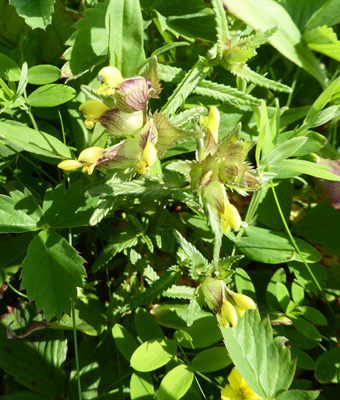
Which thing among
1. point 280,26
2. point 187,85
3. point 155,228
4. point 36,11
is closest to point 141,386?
point 155,228

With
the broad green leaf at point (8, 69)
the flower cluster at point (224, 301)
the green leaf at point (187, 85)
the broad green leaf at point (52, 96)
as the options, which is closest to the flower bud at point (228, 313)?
the flower cluster at point (224, 301)

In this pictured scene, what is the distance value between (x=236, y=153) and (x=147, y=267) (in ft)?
1.71

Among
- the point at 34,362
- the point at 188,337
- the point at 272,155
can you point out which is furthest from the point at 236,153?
the point at 34,362

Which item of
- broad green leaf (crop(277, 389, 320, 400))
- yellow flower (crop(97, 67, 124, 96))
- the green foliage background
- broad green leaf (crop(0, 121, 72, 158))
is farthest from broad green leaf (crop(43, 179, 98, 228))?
broad green leaf (crop(277, 389, 320, 400))

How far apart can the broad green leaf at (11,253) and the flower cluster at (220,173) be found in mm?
657

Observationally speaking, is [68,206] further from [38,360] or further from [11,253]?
[38,360]

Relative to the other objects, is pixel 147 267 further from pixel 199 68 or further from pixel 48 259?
pixel 199 68

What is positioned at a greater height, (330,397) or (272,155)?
(272,155)

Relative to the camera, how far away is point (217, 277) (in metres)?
1.23

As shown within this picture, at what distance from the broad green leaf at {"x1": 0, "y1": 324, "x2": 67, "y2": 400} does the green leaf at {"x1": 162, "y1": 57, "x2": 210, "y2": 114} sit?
2.79 feet

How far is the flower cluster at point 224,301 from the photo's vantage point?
114 cm

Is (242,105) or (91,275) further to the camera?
(91,275)

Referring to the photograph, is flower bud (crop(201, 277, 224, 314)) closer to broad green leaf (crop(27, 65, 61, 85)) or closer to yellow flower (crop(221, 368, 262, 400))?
yellow flower (crop(221, 368, 262, 400))

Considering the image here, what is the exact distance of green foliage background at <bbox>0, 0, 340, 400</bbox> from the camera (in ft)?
4.15
